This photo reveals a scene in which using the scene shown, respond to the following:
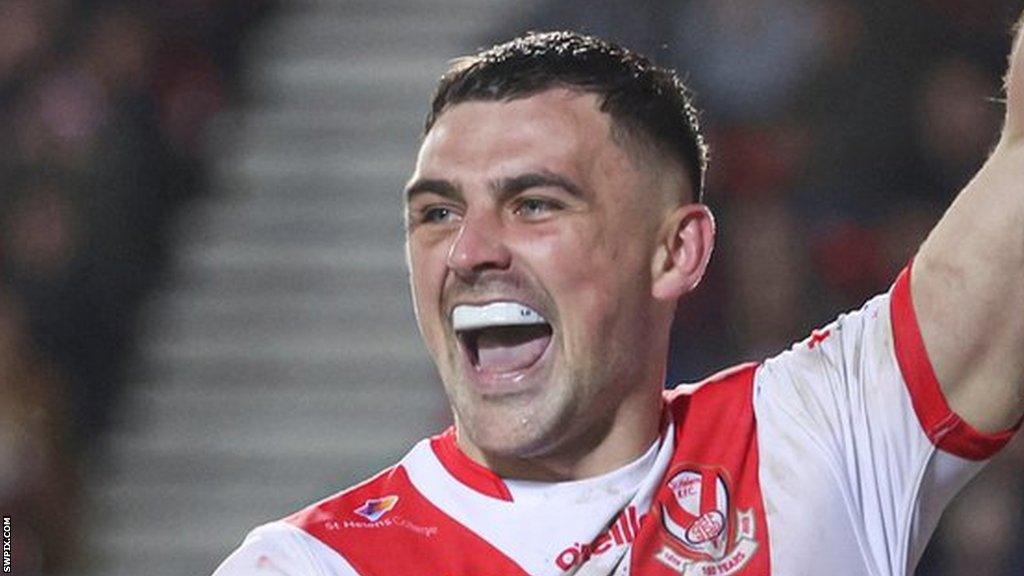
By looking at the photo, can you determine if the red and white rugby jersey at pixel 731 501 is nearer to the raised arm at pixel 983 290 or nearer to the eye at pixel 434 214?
the raised arm at pixel 983 290

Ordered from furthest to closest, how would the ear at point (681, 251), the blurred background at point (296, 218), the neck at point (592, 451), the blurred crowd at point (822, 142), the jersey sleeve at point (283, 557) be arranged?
the blurred background at point (296, 218), the blurred crowd at point (822, 142), the ear at point (681, 251), the neck at point (592, 451), the jersey sleeve at point (283, 557)

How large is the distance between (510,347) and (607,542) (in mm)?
359

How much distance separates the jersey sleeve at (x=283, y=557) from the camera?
10.6 feet

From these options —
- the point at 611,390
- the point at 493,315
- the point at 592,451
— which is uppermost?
the point at 493,315

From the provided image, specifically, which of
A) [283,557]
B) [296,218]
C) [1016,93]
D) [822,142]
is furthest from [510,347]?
[296,218]

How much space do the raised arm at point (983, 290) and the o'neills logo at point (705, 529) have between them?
14.9 inches

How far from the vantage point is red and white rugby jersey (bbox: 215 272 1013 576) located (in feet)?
10.8

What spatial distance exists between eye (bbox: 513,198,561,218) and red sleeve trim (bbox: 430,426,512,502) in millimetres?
402

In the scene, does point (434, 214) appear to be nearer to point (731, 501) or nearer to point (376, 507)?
point (376, 507)

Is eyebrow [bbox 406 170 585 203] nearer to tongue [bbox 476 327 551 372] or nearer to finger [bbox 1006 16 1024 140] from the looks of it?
tongue [bbox 476 327 551 372]

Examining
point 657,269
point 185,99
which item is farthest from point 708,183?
point 657,269

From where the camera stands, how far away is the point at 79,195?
8148mm

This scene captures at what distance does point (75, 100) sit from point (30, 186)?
1.49 ft

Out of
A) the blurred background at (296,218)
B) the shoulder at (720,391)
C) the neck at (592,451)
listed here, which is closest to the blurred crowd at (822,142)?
the blurred background at (296,218)
